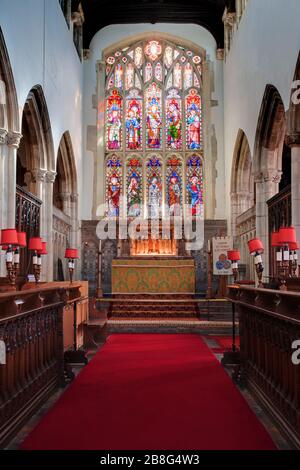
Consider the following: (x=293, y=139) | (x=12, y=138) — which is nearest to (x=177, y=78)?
(x=293, y=139)

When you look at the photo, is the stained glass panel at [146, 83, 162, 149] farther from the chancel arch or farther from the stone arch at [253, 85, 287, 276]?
the chancel arch

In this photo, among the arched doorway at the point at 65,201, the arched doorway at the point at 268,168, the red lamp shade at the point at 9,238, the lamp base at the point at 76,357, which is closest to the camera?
the red lamp shade at the point at 9,238

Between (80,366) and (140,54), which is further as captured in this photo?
(140,54)

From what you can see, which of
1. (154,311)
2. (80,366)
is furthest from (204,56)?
(80,366)

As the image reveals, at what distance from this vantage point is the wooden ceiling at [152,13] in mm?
17203

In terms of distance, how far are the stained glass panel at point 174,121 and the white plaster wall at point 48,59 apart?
3056mm

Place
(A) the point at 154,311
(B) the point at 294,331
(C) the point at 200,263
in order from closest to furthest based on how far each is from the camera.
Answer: (B) the point at 294,331 → (A) the point at 154,311 → (C) the point at 200,263

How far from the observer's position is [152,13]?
57.4 ft

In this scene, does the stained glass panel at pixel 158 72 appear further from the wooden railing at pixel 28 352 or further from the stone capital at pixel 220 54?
the wooden railing at pixel 28 352

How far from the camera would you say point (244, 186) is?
Answer: 16234 millimetres

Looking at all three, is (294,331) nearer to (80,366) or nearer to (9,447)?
(9,447)

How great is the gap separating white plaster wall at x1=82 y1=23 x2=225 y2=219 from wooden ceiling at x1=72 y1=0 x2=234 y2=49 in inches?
8.4

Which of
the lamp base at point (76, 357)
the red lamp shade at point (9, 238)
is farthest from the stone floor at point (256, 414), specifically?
the red lamp shade at point (9, 238)
